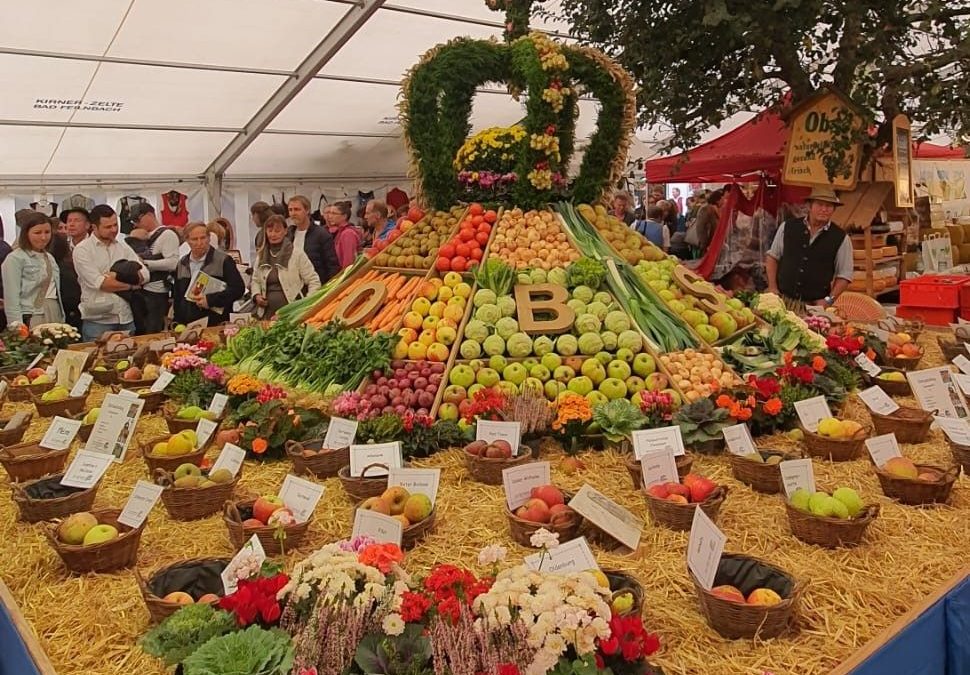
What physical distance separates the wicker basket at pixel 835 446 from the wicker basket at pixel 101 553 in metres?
2.71

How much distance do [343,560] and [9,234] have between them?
958 cm

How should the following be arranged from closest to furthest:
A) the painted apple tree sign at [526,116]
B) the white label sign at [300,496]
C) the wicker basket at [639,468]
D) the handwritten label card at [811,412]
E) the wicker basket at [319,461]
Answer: the white label sign at [300,496]
the wicker basket at [639,468]
the wicker basket at [319,461]
the handwritten label card at [811,412]
the painted apple tree sign at [526,116]

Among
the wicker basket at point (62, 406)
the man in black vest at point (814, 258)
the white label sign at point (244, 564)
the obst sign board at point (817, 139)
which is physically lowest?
the white label sign at point (244, 564)

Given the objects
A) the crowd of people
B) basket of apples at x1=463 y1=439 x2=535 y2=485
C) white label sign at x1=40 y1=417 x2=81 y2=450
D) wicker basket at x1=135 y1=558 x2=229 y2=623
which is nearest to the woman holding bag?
the crowd of people

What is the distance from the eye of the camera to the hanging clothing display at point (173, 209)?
1059 cm

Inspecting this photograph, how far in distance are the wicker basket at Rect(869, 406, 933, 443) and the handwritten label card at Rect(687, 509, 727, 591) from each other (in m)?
1.96

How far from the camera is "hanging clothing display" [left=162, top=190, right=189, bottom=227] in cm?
1059

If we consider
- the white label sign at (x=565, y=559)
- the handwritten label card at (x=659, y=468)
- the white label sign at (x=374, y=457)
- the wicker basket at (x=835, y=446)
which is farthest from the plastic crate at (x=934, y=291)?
the white label sign at (x=565, y=559)

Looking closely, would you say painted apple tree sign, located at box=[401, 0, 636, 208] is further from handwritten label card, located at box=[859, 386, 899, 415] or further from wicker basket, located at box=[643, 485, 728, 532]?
wicker basket, located at box=[643, 485, 728, 532]

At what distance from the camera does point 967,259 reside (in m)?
11.5

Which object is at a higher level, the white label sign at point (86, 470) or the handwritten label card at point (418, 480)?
the white label sign at point (86, 470)

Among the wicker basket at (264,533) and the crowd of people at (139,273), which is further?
the crowd of people at (139,273)

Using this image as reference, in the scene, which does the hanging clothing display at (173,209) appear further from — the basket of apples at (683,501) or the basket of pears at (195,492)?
the basket of apples at (683,501)

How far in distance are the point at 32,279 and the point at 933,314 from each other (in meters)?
7.51
